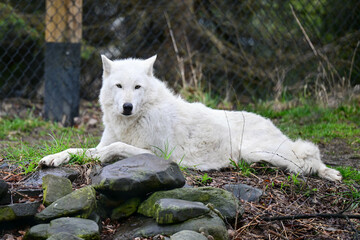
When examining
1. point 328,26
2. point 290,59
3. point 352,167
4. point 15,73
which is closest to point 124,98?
point 352,167

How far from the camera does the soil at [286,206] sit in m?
3.23

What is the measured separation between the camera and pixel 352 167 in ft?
16.5

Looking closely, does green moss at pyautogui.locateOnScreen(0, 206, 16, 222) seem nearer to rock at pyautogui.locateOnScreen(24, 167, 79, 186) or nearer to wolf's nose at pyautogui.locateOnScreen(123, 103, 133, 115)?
rock at pyautogui.locateOnScreen(24, 167, 79, 186)

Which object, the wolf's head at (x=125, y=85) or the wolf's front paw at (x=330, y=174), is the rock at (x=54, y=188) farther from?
the wolf's front paw at (x=330, y=174)

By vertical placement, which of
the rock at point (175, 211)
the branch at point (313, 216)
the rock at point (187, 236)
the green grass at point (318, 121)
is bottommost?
the green grass at point (318, 121)

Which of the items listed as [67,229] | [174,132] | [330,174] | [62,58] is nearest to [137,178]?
[67,229]

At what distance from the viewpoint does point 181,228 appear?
2.99 meters

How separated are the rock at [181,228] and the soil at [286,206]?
0.28 ft

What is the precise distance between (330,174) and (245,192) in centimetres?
120

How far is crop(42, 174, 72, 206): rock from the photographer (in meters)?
3.27

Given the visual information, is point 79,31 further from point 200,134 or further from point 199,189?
point 199,189

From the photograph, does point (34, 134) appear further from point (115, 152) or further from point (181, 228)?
point (181, 228)

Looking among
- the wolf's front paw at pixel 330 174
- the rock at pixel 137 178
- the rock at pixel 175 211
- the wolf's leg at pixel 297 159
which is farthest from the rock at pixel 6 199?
the wolf's front paw at pixel 330 174

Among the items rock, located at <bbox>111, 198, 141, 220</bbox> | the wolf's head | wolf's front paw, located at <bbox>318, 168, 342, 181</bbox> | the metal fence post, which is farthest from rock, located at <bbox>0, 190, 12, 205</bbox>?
the metal fence post
